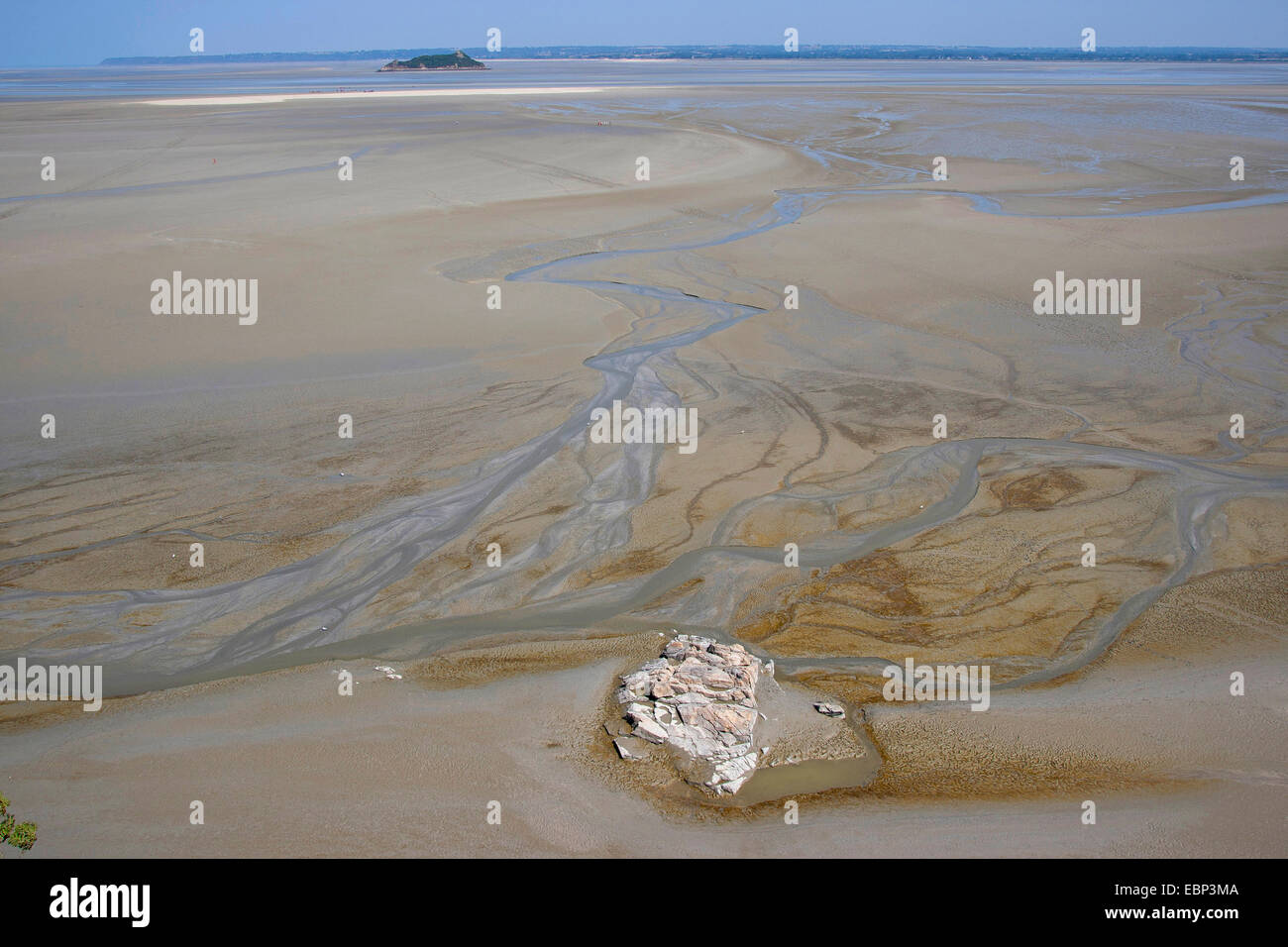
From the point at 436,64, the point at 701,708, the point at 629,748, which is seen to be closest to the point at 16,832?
the point at 629,748

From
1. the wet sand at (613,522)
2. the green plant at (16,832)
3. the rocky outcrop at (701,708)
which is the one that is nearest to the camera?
the green plant at (16,832)

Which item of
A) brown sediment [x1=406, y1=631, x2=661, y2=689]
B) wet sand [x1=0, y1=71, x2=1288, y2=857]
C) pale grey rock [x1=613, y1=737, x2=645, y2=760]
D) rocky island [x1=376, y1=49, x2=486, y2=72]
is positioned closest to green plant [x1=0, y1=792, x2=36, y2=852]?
wet sand [x1=0, y1=71, x2=1288, y2=857]

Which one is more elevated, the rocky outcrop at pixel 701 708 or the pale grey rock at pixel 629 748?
the rocky outcrop at pixel 701 708

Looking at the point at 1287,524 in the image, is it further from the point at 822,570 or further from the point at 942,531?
the point at 822,570

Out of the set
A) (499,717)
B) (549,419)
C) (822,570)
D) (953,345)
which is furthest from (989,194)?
(499,717)

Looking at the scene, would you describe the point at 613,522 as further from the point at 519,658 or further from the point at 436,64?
the point at 436,64

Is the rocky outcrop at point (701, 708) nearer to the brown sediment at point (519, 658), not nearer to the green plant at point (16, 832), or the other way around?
the brown sediment at point (519, 658)

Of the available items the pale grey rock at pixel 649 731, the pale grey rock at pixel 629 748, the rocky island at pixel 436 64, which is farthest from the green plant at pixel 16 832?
the rocky island at pixel 436 64

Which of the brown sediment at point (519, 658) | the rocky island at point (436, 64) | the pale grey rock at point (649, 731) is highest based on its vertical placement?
the rocky island at point (436, 64)
